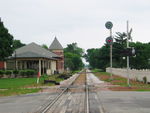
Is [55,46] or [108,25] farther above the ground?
[55,46]

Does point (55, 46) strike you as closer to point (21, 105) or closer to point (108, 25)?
point (108, 25)

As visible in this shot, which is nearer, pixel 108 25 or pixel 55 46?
pixel 108 25

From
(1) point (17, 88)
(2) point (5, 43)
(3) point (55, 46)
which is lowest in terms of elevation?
(1) point (17, 88)

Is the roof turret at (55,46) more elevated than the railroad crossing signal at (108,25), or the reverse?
the roof turret at (55,46)

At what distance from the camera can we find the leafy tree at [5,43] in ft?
147

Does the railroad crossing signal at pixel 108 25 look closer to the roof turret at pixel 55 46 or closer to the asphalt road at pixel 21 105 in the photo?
the asphalt road at pixel 21 105

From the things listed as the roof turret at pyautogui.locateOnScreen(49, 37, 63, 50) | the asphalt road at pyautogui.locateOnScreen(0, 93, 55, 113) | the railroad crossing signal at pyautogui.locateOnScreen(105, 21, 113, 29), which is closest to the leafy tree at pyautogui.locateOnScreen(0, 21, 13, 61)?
the railroad crossing signal at pyautogui.locateOnScreen(105, 21, 113, 29)

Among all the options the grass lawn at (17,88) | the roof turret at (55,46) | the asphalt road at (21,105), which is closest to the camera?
the asphalt road at (21,105)

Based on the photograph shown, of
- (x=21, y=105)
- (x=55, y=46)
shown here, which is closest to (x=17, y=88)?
(x=21, y=105)

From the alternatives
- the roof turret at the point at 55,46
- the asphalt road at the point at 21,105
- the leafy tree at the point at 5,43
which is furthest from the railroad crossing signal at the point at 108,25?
the roof turret at the point at 55,46

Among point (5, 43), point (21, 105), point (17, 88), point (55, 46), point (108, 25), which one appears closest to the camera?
point (21, 105)

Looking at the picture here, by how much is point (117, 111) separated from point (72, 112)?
5.52 feet

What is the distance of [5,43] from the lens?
149 ft

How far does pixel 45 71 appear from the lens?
59.3 metres
